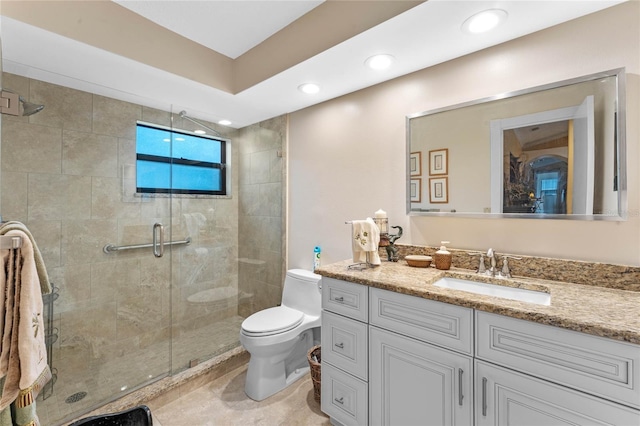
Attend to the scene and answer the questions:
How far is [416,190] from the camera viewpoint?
1813mm

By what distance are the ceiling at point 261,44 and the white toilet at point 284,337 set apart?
1.48m

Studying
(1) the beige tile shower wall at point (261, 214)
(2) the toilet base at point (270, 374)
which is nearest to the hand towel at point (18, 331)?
(2) the toilet base at point (270, 374)

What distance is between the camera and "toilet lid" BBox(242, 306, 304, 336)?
1.85m

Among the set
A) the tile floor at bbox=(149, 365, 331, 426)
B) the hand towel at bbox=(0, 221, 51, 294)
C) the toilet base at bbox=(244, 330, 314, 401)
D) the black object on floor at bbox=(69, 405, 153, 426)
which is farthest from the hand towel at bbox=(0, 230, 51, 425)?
the toilet base at bbox=(244, 330, 314, 401)

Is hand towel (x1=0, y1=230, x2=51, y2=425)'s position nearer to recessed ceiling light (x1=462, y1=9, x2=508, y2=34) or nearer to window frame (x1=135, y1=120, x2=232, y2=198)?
window frame (x1=135, y1=120, x2=232, y2=198)

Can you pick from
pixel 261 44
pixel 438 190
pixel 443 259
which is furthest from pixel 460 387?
pixel 261 44

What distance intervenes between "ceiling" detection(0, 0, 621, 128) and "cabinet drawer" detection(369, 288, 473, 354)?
1.29 meters

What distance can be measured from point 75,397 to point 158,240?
1.11 meters

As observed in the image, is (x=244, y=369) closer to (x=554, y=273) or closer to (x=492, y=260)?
(x=492, y=260)

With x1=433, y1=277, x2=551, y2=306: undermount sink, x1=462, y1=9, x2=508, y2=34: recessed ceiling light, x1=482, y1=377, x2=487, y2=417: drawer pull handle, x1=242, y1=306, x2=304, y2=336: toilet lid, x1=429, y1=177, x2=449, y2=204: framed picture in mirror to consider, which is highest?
x1=462, y1=9, x2=508, y2=34: recessed ceiling light

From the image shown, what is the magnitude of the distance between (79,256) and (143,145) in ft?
3.11

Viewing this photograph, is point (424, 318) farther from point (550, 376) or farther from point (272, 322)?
point (272, 322)

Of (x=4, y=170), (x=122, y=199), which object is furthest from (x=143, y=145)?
(x=4, y=170)

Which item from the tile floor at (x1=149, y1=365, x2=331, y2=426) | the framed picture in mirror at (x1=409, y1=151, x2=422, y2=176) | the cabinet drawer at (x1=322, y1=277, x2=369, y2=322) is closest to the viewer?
the cabinet drawer at (x1=322, y1=277, x2=369, y2=322)
